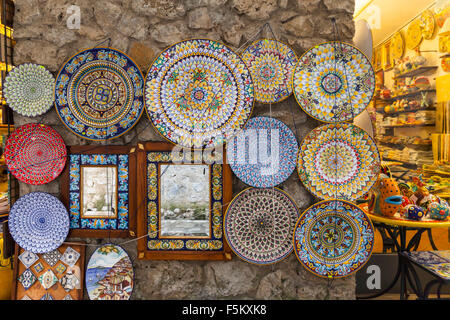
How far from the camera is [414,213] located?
1636mm

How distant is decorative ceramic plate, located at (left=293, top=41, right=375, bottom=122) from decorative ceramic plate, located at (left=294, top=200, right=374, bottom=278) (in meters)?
0.50

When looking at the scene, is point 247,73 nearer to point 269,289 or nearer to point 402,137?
point 269,289

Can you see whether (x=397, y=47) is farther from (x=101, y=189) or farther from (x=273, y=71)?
(x=101, y=189)

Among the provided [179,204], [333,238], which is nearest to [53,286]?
[179,204]

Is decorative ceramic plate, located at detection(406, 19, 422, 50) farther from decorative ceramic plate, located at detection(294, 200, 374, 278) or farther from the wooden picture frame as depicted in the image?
the wooden picture frame

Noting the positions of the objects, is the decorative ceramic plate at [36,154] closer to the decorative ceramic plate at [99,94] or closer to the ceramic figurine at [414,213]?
the decorative ceramic plate at [99,94]

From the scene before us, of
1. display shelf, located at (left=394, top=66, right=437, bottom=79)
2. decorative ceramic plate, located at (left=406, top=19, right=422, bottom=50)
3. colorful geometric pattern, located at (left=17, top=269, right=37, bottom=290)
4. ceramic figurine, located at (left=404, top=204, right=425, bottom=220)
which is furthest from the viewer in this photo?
display shelf, located at (left=394, top=66, right=437, bottom=79)

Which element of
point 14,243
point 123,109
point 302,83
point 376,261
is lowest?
point 376,261

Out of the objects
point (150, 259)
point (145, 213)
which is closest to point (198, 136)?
point (145, 213)

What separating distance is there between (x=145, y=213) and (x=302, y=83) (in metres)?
1.11

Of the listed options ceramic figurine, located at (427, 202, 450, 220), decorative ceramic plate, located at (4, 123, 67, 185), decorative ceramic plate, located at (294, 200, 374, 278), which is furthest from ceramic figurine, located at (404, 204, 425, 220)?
decorative ceramic plate, located at (4, 123, 67, 185)

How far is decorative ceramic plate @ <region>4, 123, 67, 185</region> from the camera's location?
1423mm

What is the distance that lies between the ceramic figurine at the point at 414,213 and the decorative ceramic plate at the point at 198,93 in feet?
4.12

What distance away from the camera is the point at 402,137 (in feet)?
8.07
